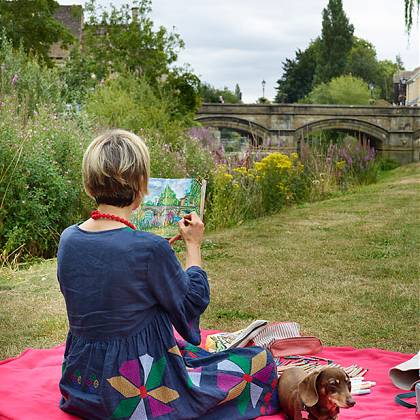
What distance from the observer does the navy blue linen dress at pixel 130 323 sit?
2.85 m

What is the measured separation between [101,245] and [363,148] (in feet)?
49.4

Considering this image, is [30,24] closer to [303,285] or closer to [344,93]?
[303,285]

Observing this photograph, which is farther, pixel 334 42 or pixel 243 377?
pixel 334 42

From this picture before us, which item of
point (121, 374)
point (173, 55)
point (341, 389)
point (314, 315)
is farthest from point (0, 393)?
point (173, 55)

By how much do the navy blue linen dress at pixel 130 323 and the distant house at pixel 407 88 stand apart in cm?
5523

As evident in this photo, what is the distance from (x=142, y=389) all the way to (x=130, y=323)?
26cm

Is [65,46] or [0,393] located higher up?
[65,46]

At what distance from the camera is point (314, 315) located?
5.76 metres

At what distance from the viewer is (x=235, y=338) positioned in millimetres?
4129

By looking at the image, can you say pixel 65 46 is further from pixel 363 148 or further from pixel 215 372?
pixel 215 372

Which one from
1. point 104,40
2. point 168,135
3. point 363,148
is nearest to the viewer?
point 168,135

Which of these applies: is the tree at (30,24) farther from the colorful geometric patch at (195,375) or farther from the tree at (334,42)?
the tree at (334,42)

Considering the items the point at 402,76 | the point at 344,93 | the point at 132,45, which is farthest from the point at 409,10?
the point at 402,76

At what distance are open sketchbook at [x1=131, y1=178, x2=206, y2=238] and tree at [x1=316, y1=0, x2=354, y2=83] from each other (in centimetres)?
6372
